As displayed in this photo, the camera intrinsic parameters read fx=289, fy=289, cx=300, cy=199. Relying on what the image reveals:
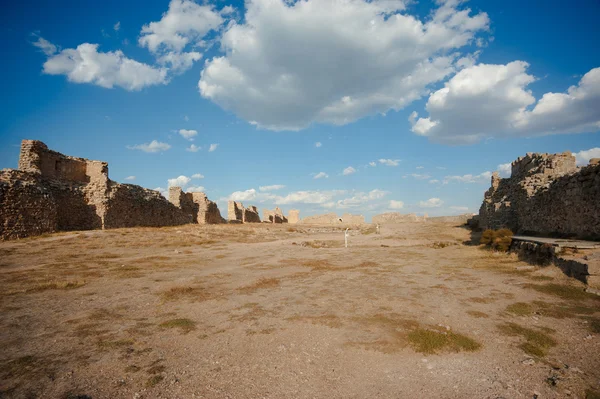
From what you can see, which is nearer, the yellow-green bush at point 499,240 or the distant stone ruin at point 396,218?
the yellow-green bush at point 499,240

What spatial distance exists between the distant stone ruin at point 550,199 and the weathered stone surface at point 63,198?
28153 mm

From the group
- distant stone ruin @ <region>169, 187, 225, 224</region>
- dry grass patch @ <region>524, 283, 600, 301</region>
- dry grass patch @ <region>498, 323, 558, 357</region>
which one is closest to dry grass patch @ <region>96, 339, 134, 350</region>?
dry grass patch @ <region>498, 323, 558, 357</region>

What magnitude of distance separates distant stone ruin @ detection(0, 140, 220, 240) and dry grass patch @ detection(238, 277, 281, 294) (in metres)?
17.0

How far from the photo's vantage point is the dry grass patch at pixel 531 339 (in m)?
4.05

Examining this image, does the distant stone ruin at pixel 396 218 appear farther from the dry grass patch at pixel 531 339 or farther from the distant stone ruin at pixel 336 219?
the dry grass patch at pixel 531 339

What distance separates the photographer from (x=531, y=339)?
4402 mm

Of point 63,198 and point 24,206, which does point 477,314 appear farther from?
point 63,198

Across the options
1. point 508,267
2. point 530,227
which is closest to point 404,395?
point 508,267

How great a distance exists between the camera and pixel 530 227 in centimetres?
1672

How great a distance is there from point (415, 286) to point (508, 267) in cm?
486

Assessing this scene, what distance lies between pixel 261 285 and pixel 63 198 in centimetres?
2208

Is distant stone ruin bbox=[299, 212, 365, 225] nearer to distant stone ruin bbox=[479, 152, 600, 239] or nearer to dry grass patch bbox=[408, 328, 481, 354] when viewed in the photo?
distant stone ruin bbox=[479, 152, 600, 239]

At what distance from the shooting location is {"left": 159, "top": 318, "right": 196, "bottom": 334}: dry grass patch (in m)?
4.98

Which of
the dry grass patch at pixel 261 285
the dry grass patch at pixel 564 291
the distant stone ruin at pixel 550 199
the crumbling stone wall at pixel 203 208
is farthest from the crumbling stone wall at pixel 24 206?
the distant stone ruin at pixel 550 199
